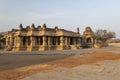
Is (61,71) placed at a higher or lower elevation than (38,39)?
lower

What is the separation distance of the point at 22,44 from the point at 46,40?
6.32 metres

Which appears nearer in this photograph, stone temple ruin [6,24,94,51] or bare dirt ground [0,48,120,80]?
bare dirt ground [0,48,120,80]

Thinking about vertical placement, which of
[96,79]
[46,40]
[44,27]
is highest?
[44,27]

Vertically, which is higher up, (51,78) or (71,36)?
(71,36)

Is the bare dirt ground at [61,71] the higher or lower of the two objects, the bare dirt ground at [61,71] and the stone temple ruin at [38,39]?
the lower

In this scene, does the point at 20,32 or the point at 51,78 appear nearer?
the point at 51,78

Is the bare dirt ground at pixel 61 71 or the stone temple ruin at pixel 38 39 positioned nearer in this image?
the bare dirt ground at pixel 61 71

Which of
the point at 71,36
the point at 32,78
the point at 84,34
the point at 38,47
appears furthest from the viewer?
the point at 84,34

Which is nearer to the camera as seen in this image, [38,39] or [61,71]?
[61,71]

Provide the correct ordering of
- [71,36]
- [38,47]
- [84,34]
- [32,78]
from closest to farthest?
[32,78]
[38,47]
[71,36]
[84,34]

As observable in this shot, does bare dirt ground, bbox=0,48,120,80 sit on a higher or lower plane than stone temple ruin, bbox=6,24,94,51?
lower

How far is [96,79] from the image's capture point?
9.72 metres

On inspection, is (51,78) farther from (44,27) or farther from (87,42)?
(87,42)

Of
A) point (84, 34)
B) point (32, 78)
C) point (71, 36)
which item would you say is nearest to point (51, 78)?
point (32, 78)
